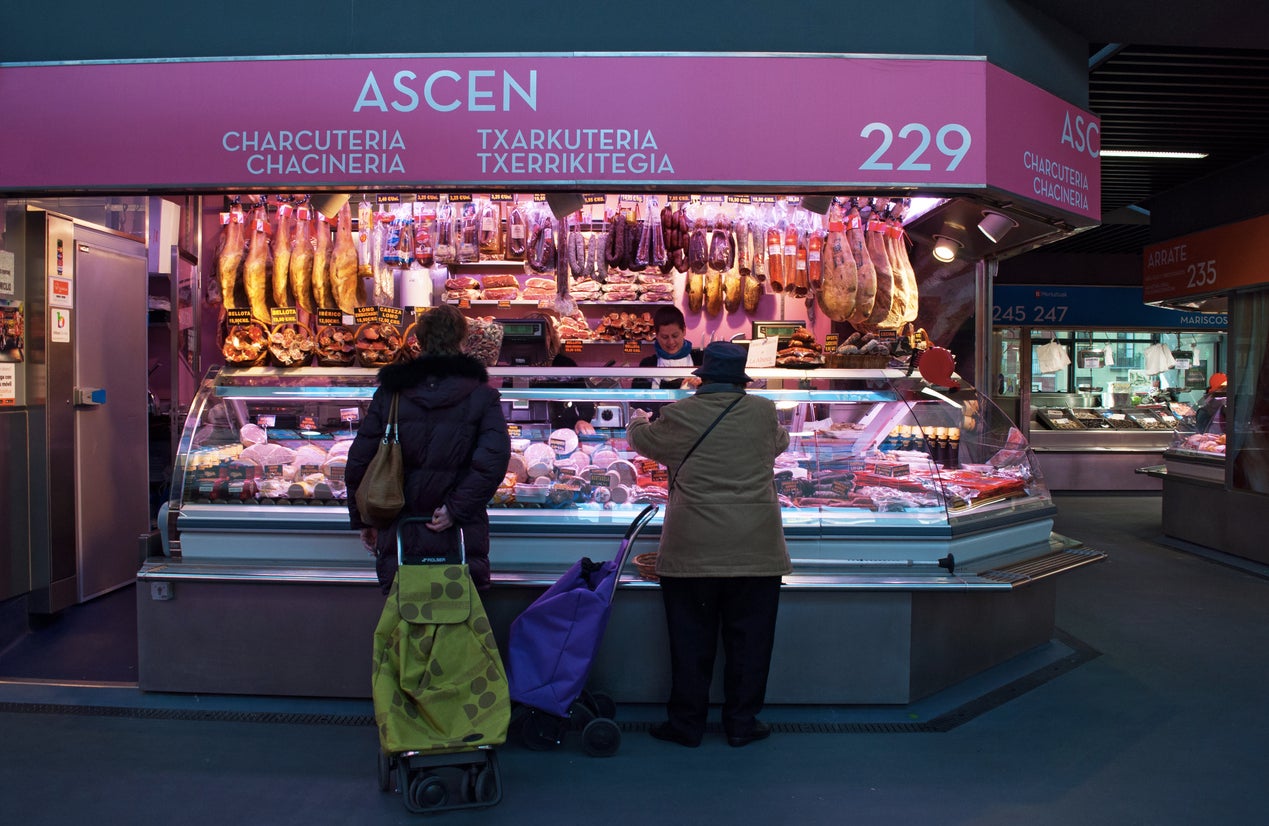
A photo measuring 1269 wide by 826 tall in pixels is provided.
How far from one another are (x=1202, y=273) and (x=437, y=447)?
24.3 ft

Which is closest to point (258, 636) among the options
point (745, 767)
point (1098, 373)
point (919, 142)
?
point (745, 767)

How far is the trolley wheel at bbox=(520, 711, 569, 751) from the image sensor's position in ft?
11.8

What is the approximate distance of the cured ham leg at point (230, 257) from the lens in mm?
5184

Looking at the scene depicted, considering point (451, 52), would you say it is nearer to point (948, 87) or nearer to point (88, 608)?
point (948, 87)

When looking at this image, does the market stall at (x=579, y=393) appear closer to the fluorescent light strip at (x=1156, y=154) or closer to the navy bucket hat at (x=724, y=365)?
the navy bucket hat at (x=724, y=365)

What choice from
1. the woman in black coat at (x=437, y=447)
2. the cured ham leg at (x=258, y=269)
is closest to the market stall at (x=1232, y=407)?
the woman in black coat at (x=437, y=447)

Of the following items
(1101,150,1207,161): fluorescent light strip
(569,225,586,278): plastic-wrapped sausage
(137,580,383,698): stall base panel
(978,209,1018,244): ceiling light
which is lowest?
(137,580,383,698): stall base panel

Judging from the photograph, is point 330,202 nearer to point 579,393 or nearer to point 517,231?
point 517,231

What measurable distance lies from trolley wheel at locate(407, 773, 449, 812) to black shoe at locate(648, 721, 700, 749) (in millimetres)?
962

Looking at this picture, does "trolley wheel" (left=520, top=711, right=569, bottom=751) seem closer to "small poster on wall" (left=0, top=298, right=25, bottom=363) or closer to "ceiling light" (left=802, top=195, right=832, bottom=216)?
"ceiling light" (left=802, top=195, right=832, bottom=216)

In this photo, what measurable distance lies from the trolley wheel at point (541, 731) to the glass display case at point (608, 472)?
28.1 inches

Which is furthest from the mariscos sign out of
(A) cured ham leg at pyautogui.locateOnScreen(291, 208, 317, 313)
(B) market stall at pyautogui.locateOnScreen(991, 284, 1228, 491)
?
(B) market stall at pyautogui.locateOnScreen(991, 284, 1228, 491)

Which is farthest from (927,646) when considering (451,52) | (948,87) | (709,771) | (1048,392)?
(1048,392)

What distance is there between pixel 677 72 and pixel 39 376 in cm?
427
